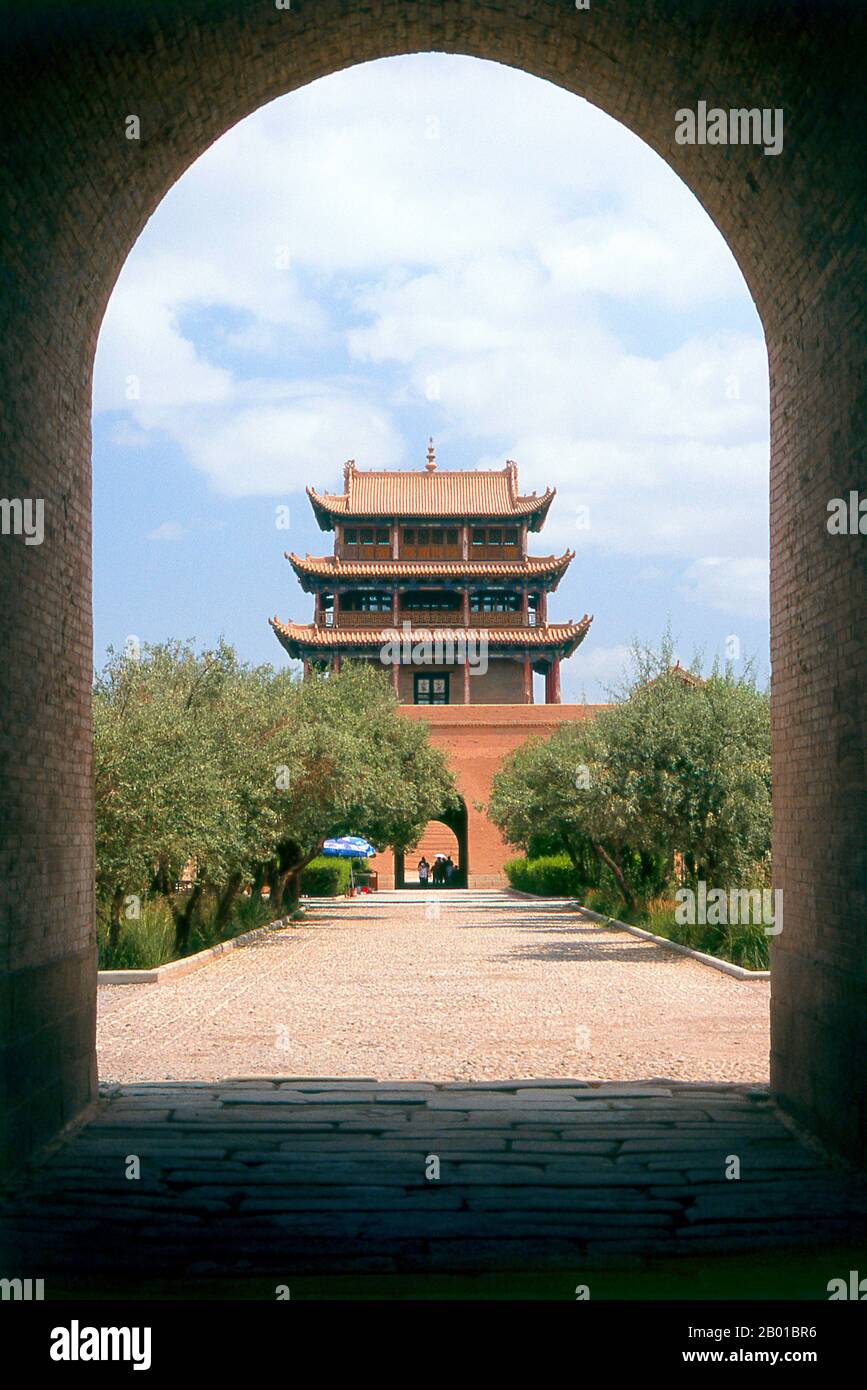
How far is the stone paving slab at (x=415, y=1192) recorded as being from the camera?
206 inches

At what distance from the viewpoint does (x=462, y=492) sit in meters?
56.7

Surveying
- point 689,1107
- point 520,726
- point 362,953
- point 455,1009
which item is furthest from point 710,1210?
point 520,726

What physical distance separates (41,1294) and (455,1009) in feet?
27.9

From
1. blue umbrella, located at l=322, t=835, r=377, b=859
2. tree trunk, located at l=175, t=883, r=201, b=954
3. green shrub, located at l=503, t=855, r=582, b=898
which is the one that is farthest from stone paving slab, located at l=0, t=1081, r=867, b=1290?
blue umbrella, located at l=322, t=835, r=377, b=859

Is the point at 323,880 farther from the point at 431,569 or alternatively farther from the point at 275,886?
the point at 431,569

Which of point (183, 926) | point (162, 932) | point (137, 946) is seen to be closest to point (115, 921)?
point (137, 946)

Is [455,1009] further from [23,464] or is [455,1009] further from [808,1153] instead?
[23,464]

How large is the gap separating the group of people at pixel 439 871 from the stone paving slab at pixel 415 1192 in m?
44.0

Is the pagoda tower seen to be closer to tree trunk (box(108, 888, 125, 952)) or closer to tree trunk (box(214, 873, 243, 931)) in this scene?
tree trunk (box(214, 873, 243, 931))

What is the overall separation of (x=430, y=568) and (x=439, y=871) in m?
11.7

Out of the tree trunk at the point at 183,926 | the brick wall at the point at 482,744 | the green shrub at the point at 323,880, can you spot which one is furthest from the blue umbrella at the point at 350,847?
the tree trunk at the point at 183,926

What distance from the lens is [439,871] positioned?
52781mm

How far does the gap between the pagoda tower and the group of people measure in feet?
20.2

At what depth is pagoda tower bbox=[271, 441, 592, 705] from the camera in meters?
52.9
